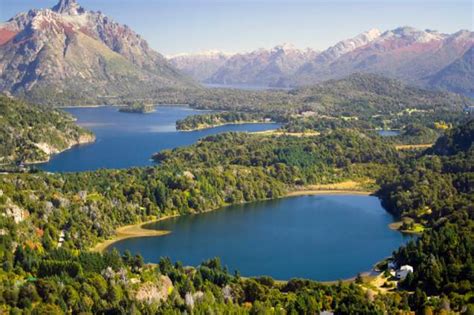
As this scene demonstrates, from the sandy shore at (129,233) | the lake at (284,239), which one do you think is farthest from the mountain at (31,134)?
the lake at (284,239)

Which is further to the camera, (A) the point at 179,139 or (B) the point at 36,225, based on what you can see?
(A) the point at 179,139

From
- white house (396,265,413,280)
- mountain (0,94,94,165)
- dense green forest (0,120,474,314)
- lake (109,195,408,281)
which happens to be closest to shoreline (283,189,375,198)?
dense green forest (0,120,474,314)

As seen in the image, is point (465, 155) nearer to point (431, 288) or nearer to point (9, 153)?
point (431, 288)

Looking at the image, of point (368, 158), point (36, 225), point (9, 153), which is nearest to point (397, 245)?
point (36, 225)

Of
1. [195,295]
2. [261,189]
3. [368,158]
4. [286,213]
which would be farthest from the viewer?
[368,158]

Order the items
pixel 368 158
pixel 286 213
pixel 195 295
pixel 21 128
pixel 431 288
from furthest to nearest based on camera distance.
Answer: pixel 21 128
pixel 368 158
pixel 286 213
pixel 431 288
pixel 195 295

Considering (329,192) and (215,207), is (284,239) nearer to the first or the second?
(215,207)
